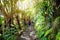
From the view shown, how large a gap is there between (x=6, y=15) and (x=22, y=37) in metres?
1.62

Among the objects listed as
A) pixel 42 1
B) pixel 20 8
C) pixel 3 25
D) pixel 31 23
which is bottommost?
pixel 31 23

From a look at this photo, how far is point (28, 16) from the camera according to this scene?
1162cm

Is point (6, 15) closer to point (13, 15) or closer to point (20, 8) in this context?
point (13, 15)

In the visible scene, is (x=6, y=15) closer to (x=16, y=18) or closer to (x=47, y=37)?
(x=16, y=18)

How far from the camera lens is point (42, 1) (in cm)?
831

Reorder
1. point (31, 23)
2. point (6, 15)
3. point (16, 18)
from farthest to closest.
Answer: point (31, 23) < point (16, 18) < point (6, 15)

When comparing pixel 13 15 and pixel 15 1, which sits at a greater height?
pixel 15 1

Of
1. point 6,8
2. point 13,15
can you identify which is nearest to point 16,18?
point 13,15

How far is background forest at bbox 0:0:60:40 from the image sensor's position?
669cm

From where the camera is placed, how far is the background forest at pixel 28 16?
6695mm

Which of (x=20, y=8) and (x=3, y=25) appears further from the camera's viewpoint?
(x=20, y=8)

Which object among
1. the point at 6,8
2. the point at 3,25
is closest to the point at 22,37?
the point at 3,25

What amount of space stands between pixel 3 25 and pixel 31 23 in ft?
11.6

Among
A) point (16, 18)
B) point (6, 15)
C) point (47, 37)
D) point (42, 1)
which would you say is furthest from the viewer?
point (16, 18)
